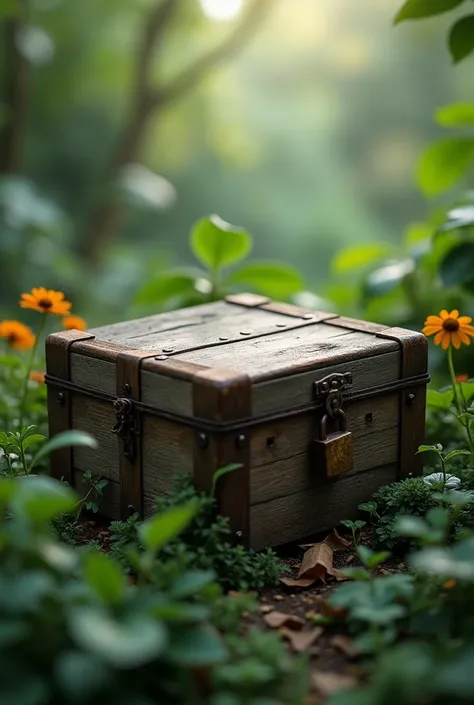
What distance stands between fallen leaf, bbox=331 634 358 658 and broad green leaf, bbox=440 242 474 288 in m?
1.47

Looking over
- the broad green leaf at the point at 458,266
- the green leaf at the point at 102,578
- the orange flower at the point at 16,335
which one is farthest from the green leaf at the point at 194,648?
the broad green leaf at the point at 458,266

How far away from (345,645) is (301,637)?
0.10 metres

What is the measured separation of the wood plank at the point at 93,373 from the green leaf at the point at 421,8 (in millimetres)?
1316

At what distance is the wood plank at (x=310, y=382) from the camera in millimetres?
2227

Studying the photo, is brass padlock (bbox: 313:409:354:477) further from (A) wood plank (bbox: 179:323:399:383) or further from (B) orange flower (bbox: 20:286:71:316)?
(B) orange flower (bbox: 20:286:71:316)

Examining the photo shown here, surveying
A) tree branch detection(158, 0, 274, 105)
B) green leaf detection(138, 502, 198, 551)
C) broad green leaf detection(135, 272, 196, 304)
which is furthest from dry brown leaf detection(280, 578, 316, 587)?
tree branch detection(158, 0, 274, 105)

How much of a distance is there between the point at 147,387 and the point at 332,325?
0.61 m

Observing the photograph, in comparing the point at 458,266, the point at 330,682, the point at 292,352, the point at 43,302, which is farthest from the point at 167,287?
the point at 330,682

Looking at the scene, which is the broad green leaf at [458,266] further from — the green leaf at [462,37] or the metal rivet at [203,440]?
the metal rivet at [203,440]

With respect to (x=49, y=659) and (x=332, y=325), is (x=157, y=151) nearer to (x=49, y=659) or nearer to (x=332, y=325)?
(x=332, y=325)

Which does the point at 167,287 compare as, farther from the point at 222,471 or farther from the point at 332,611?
the point at 332,611

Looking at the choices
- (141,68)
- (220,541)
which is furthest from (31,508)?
(141,68)

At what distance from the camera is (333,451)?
234 centimetres

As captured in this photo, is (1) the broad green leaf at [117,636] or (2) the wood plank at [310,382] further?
(2) the wood plank at [310,382]
